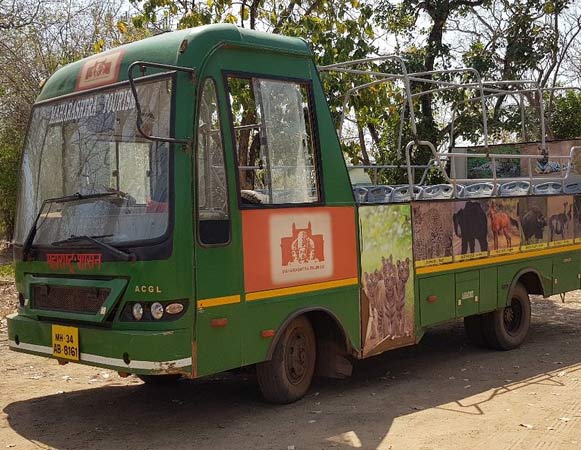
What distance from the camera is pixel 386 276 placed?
281 inches

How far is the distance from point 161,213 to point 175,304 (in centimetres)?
66

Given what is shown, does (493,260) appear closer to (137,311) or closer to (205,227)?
(205,227)

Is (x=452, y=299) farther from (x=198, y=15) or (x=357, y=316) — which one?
(x=198, y=15)

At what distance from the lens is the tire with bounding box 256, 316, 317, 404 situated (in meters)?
6.22

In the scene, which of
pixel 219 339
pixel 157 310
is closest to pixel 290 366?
pixel 219 339

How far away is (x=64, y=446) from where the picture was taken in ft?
18.0

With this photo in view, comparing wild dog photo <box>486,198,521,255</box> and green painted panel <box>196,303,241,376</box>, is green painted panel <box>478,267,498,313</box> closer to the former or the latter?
wild dog photo <box>486,198,521,255</box>

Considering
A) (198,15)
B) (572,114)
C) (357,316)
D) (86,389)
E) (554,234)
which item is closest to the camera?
(357,316)

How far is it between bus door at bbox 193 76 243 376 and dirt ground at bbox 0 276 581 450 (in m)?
0.66

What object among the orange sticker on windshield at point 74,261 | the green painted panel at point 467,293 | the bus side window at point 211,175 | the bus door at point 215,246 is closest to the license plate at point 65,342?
the orange sticker on windshield at point 74,261

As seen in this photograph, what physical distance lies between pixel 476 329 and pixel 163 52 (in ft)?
17.2

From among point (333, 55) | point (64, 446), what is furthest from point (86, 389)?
point (333, 55)

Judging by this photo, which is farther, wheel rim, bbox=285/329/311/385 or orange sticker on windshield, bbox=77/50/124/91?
wheel rim, bbox=285/329/311/385

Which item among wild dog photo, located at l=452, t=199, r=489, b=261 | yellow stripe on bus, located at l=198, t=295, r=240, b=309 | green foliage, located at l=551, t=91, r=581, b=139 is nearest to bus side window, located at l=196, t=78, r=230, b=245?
yellow stripe on bus, located at l=198, t=295, r=240, b=309
